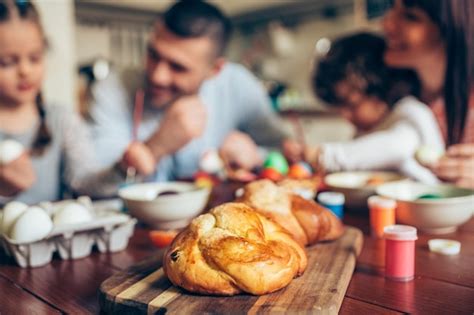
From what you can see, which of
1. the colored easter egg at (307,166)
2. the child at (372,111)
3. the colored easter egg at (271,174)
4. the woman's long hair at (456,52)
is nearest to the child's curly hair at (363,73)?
the child at (372,111)

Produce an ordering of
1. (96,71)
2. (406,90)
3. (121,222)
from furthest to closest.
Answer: (96,71) → (406,90) → (121,222)

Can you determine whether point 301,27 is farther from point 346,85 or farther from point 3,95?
point 3,95

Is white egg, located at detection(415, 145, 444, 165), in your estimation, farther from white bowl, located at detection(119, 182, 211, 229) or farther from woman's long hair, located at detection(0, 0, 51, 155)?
woman's long hair, located at detection(0, 0, 51, 155)

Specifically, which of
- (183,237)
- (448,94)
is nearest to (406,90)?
(448,94)

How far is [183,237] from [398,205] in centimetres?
52

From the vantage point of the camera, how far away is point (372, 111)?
2033mm

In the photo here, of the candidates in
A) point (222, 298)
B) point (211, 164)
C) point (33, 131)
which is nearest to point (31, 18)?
point (33, 131)

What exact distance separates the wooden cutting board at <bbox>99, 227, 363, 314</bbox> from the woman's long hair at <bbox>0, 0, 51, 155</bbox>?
51.0 inches

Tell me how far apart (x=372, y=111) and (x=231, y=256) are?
63.0 inches

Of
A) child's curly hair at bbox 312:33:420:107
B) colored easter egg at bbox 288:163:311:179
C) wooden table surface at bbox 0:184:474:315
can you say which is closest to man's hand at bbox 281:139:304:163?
colored easter egg at bbox 288:163:311:179

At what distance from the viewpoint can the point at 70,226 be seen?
32.1 inches

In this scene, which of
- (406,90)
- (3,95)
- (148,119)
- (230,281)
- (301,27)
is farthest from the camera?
(301,27)

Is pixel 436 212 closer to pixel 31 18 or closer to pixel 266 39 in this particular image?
pixel 31 18

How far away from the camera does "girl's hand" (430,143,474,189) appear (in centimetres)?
120
